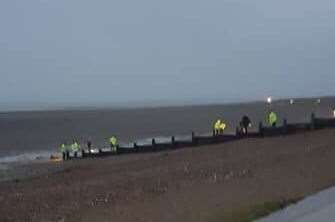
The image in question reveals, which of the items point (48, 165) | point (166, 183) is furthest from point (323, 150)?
point (48, 165)

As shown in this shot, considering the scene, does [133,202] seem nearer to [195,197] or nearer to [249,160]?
[195,197]

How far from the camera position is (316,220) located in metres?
13.0

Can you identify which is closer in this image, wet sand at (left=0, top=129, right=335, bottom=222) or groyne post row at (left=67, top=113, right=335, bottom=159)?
wet sand at (left=0, top=129, right=335, bottom=222)

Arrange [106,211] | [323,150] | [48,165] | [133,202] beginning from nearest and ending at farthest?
1. [106,211]
2. [133,202]
3. [323,150]
4. [48,165]

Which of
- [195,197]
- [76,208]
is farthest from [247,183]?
[76,208]

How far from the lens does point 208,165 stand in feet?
94.9

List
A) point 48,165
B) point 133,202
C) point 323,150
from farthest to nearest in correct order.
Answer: point 48,165, point 323,150, point 133,202

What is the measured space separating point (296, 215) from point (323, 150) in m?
14.7

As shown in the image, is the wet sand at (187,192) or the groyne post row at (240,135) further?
the groyne post row at (240,135)

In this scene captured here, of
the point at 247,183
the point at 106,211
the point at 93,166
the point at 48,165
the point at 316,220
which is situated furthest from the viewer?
the point at 48,165

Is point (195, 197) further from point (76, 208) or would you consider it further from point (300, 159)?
point (300, 159)

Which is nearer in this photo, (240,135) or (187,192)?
(187,192)

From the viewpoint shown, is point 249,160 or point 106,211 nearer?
point 106,211

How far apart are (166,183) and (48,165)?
25.3 m
